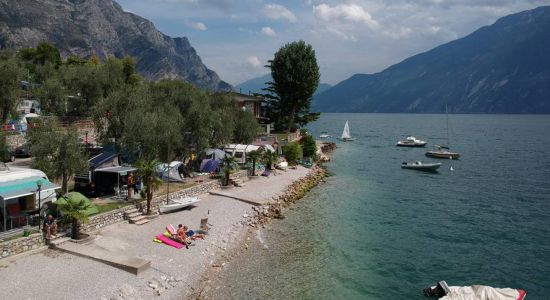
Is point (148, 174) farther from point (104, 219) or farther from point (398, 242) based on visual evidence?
point (398, 242)

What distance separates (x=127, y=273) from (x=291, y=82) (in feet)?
206

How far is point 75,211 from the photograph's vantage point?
20875 millimetres

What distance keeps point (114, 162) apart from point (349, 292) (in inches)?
855

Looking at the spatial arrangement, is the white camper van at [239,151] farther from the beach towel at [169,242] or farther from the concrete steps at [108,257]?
the concrete steps at [108,257]

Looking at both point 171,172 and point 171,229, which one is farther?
point 171,172

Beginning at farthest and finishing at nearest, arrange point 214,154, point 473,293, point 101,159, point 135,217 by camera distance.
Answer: point 214,154 < point 101,159 < point 135,217 < point 473,293

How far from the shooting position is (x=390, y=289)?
21.7 metres

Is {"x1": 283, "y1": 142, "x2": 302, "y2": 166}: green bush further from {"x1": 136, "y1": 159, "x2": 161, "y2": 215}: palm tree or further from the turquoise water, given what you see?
{"x1": 136, "y1": 159, "x2": 161, "y2": 215}: palm tree

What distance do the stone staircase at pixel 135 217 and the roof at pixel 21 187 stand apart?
5.06m

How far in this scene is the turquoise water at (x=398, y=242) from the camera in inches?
866

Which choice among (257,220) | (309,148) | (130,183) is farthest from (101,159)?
(309,148)

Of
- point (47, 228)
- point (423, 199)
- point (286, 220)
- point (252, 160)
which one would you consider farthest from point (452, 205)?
point (47, 228)

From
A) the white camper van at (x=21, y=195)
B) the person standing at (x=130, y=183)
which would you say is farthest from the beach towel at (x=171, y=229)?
the white camper van at (x=21, y=195)


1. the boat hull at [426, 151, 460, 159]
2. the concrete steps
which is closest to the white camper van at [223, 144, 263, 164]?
the concrete steps
